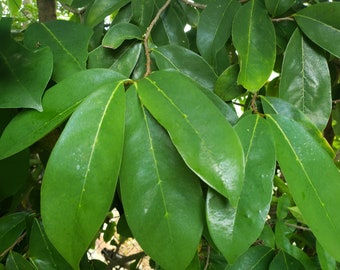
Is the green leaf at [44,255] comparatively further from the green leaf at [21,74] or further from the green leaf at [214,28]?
the green leaf at [214,28]

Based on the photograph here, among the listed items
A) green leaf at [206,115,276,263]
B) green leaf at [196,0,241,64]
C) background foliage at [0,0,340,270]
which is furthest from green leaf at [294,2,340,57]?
green leaf at [206,115,276,263]

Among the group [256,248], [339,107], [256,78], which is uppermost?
[256,78]

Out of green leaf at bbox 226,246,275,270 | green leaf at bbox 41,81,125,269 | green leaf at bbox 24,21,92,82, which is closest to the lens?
green leaf at bbox 41,81,125,269

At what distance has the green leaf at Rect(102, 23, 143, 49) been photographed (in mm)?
562

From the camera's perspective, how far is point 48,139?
641 millimetres

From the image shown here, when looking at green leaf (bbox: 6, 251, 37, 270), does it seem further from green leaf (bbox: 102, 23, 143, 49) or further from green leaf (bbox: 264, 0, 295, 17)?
green leaf (bbox: 264, 0, 295, 17)

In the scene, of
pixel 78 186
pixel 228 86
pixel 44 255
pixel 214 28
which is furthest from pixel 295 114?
pixel 44 255

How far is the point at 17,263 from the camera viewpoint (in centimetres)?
64

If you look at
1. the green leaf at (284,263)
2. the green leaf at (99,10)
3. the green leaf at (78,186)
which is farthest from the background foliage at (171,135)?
the green leaf at (284,263)

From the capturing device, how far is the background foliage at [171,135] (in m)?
0.39

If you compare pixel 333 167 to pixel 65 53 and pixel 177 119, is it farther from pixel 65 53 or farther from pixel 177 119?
pixel 65 53

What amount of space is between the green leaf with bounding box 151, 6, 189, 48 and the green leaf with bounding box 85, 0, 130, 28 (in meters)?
0.09

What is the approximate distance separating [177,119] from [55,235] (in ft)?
0.57

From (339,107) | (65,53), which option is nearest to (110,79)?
(65,53)
